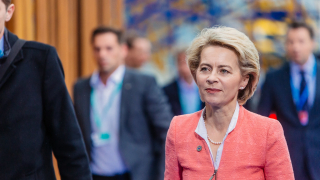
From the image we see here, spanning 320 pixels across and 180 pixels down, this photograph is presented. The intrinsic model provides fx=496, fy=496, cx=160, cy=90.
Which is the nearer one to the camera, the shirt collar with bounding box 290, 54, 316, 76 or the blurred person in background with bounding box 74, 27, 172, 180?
the blurred person in background with bounding box 74, 27, 172, 180

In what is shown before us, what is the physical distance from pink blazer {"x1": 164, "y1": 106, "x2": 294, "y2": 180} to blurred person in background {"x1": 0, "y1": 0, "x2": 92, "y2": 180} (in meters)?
0.57

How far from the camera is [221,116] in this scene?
235cm

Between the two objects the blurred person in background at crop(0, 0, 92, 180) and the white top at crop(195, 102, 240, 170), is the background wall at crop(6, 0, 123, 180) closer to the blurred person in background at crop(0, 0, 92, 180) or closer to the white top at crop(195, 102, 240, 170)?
the blurred person in background at crop(0, 0, 92, 180)

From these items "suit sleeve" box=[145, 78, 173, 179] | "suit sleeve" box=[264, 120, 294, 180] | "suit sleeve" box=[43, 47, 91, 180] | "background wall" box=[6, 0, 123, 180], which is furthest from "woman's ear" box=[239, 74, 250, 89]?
"background wall" box=[6, 0, 123, 180]

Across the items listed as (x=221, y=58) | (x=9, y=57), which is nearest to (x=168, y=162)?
(x=221, y=58)

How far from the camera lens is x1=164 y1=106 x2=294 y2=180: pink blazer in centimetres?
221

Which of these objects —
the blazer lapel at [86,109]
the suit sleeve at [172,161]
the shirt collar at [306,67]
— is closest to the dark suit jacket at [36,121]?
the suit sleeve at [172,161]

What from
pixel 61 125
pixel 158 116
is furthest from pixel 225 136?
pixel 158 116

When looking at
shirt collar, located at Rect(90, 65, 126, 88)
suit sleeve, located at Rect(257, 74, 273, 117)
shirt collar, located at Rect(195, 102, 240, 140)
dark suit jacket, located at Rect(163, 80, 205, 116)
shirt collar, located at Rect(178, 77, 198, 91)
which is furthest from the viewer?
shirt collar, located at Rect(178, 77, 198, 91)

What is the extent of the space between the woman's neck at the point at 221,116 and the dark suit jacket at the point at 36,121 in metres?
0.73

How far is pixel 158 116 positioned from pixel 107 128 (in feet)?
1.63

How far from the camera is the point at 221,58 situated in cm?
226

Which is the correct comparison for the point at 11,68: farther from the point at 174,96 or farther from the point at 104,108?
the point at 174,96

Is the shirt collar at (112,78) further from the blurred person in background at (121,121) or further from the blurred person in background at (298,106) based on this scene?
the blurred person in background at (298,106)
